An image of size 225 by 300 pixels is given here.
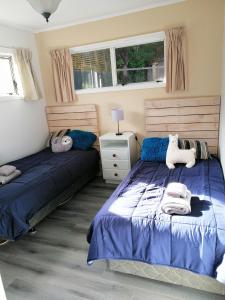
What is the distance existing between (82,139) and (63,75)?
108cm

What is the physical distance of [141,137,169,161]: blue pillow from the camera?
295 cm

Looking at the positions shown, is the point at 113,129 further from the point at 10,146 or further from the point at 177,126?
the point at 10,146

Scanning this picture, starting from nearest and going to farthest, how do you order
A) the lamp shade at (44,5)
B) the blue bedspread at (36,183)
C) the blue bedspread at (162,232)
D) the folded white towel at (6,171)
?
the blue bedspread at (162,232), the lamp shade at (44,5), the blue bedspread at (36,183), the folded white towel at (6,171)

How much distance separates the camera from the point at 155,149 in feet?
9.89

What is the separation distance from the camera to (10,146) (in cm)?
335

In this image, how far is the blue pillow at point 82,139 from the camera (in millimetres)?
3626

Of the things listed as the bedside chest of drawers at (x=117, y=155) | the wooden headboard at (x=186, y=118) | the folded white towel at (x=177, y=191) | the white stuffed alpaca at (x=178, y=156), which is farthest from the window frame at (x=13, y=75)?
the folded white towel at (x=177, y=191)

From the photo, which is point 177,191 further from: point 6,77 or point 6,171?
point 6,77

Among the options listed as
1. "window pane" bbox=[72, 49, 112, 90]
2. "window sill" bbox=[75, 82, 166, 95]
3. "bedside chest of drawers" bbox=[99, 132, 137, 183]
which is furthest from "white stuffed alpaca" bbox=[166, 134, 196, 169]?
"window pane" bbox=[72, 49, 112, 90]

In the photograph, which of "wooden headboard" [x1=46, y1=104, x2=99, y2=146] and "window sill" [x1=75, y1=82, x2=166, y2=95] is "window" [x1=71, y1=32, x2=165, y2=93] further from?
"wooden headboard" [x1=46, y1=104, x2=99, y2=146]

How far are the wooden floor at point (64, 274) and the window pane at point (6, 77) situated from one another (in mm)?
2072

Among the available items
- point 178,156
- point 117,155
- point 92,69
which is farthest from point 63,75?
point 178,156

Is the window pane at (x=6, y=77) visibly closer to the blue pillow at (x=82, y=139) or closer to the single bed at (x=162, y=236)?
the blue pillow at (x=82, y=139)

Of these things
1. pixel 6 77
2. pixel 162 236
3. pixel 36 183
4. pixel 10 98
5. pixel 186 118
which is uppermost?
pixel 6 77
